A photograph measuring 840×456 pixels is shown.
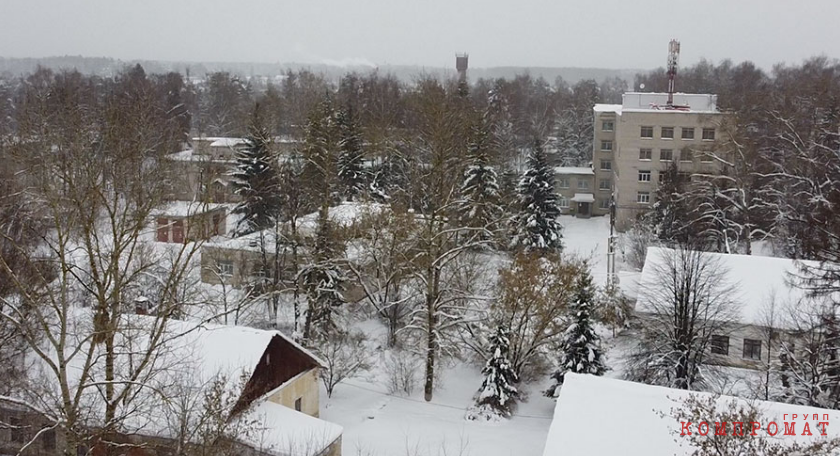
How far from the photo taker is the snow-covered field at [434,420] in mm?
19078

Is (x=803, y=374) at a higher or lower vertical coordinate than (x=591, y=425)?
lower

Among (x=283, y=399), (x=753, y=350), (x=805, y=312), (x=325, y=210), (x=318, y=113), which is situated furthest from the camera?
(x=318, y=113)

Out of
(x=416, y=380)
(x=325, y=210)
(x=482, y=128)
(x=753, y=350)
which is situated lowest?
(x=416, y=380)

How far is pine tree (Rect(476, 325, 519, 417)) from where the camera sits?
21312 millimetres

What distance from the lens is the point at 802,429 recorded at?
39.3ft

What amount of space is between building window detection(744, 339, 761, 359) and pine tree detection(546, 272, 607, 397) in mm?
4617

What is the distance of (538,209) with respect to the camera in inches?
1390

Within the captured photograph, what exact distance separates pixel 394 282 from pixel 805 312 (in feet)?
42.0

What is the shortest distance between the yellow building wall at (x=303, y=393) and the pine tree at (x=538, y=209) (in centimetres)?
1651

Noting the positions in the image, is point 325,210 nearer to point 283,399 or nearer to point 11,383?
point 283,399

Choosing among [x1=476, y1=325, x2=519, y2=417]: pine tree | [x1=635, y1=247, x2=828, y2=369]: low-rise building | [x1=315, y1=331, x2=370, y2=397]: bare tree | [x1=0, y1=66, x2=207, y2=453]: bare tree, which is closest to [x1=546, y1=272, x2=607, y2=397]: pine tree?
[x1=476, y1=325, x2=519, y2=417]: pine tree

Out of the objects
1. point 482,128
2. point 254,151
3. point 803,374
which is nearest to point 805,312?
point 803,374

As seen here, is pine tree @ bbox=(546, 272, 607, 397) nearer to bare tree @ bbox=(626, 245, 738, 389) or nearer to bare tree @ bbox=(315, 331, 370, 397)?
bare tree @ bbox=(626, 245, 738, 389)

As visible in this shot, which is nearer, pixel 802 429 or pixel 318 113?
pixel 802 429
